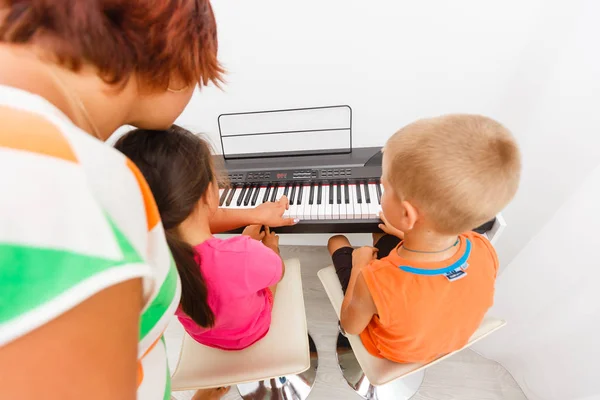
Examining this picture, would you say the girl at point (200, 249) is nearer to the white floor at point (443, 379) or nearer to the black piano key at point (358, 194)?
the black piano key at point (358, 194)

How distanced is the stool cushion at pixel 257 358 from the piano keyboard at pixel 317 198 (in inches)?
12.6

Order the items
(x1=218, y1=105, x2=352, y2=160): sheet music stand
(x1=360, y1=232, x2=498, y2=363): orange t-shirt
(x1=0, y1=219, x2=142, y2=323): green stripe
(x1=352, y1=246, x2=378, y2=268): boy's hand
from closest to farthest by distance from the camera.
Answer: (x1=0, y1=219, x2=142, y2=323): green stripe < (x1=360, y1=232, x2=498, y2=363): orange t-shirt < (x1=352, y1=246, x2=378, y2=268): boy's hand < (x1=218, y1=105, x2=352, y2=160): sheet music stand

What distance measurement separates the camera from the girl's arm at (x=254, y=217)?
1139 mm

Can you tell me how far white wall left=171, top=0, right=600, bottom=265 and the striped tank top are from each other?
0.99 metres

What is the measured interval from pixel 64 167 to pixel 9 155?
3 cm

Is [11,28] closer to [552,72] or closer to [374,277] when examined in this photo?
[374,277]

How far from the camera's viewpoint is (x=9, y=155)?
0.78 ft

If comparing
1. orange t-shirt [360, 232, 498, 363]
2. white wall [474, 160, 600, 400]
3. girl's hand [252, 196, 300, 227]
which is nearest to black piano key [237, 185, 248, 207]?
girl's hand [252, 196, 300, 227]

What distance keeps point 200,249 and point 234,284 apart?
13cm

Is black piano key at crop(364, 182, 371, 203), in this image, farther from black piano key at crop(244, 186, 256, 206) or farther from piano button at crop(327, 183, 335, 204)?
black piano key at crop(244, 186, 256, 206)

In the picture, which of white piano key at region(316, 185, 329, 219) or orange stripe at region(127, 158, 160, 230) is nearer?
orange stripe at region(127, 158, 160, 230)

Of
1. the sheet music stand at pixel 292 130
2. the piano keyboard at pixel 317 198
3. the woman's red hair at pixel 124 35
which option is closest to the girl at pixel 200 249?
the woman's red hair at pixel 124 35

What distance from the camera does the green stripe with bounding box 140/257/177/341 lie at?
1.40ft

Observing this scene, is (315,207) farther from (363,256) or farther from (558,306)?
(558,306)
